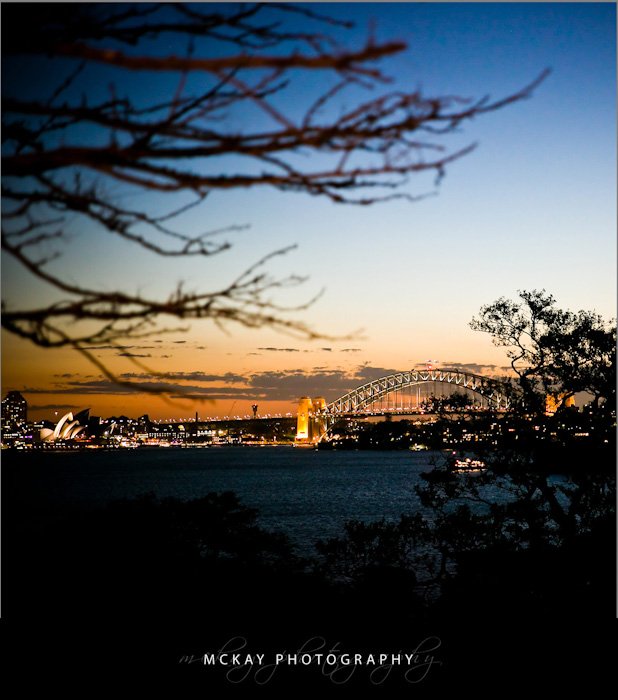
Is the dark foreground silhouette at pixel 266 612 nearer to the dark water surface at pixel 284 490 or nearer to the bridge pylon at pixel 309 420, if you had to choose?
the dark water surface at pixel 284 490

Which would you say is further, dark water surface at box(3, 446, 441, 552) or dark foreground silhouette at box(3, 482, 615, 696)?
dark water surface at box(3, 446, 441, 552)

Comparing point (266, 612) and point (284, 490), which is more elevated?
point (266, 612)

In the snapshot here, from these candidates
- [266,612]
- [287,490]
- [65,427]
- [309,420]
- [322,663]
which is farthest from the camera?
[309,420]

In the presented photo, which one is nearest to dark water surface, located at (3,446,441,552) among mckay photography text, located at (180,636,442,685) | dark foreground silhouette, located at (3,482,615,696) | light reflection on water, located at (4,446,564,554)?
light reflection on water, located at (4,446,564,554)

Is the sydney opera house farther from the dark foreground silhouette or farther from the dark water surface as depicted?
the dark foreground silhouette

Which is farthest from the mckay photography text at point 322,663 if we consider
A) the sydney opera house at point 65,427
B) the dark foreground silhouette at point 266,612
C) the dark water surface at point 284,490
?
the sydney opera house at point 65,427

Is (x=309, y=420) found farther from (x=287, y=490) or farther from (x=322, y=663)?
(x=322, y=663)

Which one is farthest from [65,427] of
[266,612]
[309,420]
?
[266,612]

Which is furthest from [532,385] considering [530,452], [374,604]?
[374,604]
